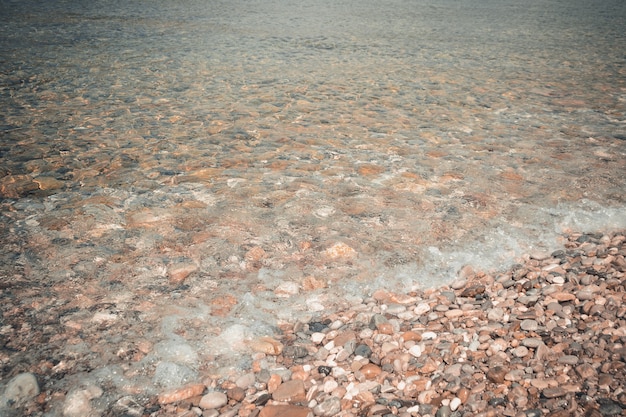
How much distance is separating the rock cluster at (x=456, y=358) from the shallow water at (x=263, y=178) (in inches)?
5.7

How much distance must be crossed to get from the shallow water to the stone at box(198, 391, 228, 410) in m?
0.16

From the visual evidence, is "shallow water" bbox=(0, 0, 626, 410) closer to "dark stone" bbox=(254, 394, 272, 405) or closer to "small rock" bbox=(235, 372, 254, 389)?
"small rock" bbox=(235, 372, 254, 389)

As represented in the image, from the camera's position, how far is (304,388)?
155 centimetres

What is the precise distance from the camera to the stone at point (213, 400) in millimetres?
1481

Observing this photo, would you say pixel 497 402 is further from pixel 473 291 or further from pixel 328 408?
pixel 473 291

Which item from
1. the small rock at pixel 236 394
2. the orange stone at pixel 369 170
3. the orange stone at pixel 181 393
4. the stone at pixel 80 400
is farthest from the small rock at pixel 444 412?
the orange stone at pixel 369 170

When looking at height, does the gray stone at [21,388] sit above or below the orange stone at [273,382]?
above

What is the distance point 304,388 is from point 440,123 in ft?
9.39

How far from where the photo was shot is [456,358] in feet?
5.38

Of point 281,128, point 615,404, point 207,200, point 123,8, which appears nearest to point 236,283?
point 207,200

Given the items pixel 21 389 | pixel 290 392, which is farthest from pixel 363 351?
pixel 21 389

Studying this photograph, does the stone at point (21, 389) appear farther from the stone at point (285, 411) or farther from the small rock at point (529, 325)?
the small rock at point (529, 325)

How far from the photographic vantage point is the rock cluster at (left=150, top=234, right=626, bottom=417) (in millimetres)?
1453

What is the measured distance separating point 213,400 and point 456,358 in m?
0.81
